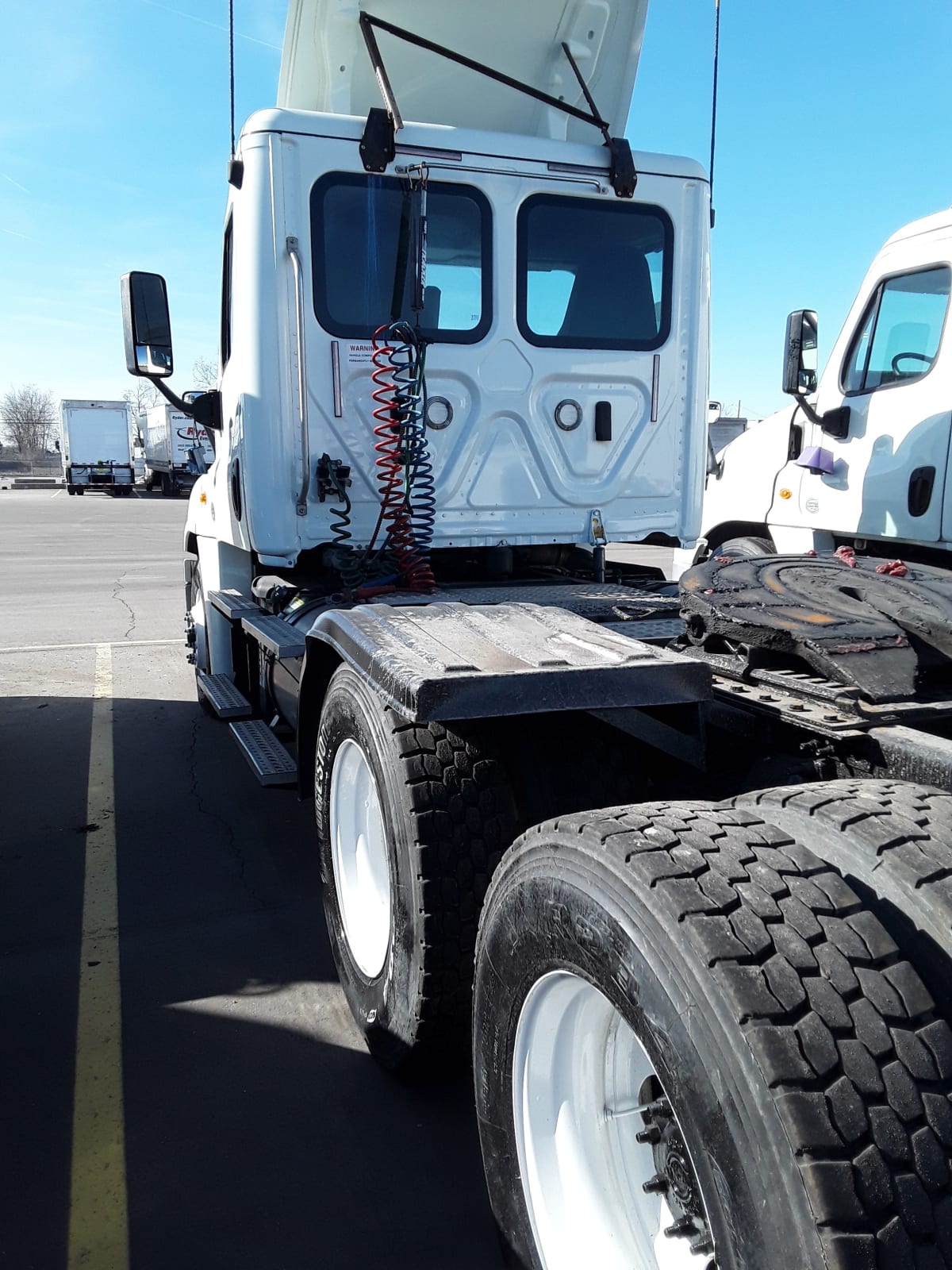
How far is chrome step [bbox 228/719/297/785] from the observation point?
12.9ft

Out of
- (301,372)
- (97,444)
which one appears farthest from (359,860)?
(97,444)

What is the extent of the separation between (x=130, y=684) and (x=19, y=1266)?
251 inches

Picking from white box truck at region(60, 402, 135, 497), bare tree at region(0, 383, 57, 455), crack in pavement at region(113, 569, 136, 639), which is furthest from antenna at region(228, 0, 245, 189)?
bare tree at region(0, 383, 57, 455)

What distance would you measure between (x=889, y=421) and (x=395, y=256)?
8.55 feet

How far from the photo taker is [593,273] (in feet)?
16.0

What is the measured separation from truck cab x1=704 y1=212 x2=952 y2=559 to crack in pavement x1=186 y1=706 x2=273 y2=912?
347 centimetres

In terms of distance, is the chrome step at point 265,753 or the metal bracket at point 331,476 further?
the metal bracket at point 331,476

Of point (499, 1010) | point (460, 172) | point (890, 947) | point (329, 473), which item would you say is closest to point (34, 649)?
point (329, 473)

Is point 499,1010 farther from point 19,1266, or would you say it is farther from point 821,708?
point 19,1266

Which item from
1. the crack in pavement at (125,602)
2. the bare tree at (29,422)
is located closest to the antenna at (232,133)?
the crack in pavement at (125,602)

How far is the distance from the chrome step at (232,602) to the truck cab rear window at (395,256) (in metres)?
1.54

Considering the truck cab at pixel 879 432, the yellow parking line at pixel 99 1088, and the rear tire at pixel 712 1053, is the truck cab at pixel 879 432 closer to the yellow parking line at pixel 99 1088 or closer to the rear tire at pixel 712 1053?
the rear tire at pixel 712 1053

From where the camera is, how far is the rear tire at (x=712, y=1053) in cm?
132

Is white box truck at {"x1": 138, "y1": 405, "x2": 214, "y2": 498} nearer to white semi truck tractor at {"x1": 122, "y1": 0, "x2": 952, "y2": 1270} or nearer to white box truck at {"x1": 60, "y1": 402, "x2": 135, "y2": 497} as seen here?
white box truck at {"x1": 60, "y1": 402, "x2": 135, "y2": 497}
